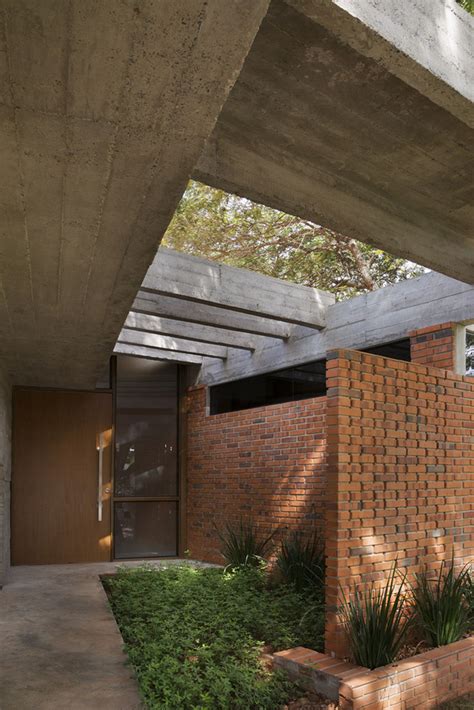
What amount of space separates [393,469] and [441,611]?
3.27 ft

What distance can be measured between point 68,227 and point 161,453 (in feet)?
22.0

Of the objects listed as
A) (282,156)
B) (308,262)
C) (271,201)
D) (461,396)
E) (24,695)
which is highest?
(308,262)

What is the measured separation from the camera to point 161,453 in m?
9.56

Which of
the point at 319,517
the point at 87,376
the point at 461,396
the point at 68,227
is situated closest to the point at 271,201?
the point at 68,227

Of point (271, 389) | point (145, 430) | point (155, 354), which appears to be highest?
point (155, 354)

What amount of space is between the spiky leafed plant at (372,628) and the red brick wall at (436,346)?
2134 millimetres

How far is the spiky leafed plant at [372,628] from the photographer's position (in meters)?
3.93

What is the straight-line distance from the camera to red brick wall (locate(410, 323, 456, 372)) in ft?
18.1

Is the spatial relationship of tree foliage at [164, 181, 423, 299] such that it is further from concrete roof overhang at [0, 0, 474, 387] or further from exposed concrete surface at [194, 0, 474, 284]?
exposed concrete surface at [194, 0, 474, 284]

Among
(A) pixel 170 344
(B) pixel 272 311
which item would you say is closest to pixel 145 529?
(A) pixel 170 344

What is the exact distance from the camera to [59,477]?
897 cm

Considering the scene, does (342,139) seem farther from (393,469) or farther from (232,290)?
(232,290)

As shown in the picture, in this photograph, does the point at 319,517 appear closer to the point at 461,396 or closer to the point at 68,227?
the point at 461,396

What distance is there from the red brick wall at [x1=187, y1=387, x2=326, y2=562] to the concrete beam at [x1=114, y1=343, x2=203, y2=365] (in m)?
0.46
